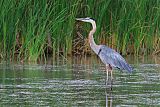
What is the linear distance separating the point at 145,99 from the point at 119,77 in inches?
108

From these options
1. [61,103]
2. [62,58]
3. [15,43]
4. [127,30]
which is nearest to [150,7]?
[127,30]

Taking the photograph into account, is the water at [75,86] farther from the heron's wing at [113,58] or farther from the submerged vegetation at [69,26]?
the submerged vegetation at [69,26]

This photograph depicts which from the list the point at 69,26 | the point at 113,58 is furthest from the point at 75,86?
the point at 69,26

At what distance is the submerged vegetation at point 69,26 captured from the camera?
13367 mm

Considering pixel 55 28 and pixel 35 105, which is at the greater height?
pixel 55 28

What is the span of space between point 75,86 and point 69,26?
4625mm

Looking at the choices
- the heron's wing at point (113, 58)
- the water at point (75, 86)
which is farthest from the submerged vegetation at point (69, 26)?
the heron's wing at point (113, 58)

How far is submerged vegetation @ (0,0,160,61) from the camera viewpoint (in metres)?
13.4

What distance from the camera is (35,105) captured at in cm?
812

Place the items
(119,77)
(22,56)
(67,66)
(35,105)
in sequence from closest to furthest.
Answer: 1. (35,105)
2. (119,77)
3. (67,66)
4. (22,56)

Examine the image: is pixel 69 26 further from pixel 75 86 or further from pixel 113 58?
pixel 75 86

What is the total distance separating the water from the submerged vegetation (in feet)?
2.58

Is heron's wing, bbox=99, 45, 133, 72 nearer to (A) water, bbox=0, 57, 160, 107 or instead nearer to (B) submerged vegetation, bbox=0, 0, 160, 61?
(A) water, bbox=0, 57, 160, 107

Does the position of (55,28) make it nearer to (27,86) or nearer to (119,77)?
(119,77)
